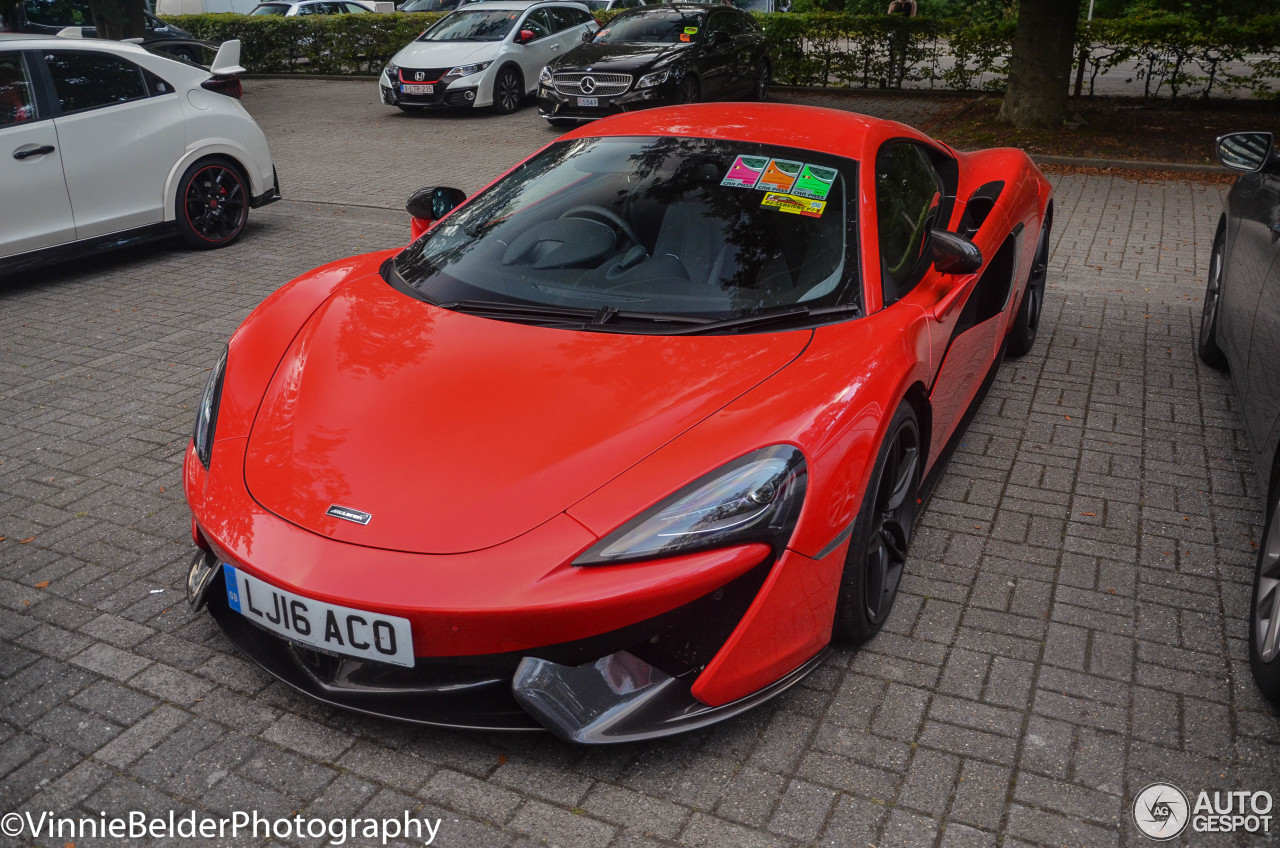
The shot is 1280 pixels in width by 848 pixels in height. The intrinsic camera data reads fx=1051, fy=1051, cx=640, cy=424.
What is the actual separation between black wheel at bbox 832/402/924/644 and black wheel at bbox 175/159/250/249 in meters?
6.35

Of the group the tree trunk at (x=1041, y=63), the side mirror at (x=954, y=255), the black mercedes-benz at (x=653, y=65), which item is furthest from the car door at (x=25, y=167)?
the tree trunk at (x=1041, y=63)

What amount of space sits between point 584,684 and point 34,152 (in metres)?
6.18

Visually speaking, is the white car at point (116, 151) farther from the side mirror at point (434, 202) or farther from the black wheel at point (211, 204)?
the side mirror at point (434, 202)

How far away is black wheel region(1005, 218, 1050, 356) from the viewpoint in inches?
219

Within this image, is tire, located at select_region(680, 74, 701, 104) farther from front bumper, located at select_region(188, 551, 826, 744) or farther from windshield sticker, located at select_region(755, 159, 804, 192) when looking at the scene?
front bumper, located at select_region(188, 551, 826, 744)

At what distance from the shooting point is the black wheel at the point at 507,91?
15344 mm

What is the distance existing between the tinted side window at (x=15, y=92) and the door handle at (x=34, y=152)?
0.20 meters

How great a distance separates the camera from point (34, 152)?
6.80 metres

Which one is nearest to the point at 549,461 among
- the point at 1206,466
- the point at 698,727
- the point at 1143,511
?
the point at 698,727

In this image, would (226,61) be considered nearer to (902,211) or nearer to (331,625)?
(902,211)

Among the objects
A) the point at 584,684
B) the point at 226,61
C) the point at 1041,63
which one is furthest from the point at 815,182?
the point at 1041,63

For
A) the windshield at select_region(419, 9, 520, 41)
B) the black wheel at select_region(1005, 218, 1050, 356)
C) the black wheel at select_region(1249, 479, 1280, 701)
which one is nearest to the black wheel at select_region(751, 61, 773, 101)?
the windshield at select_region(419, 9, 520, 41)

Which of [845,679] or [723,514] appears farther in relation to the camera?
[845,679]

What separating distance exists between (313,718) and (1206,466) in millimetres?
3745
